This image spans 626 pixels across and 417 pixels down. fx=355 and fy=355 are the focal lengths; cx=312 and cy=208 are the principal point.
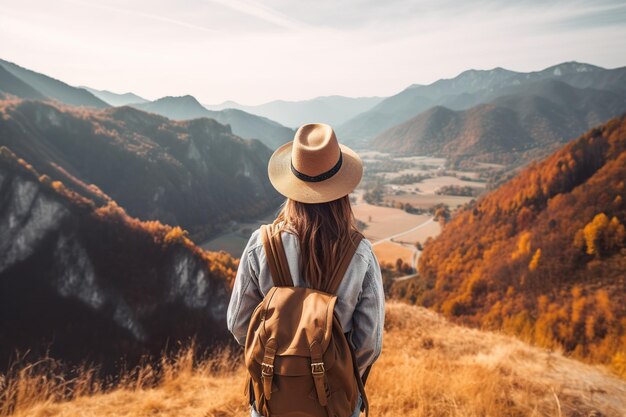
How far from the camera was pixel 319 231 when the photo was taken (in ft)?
6.79

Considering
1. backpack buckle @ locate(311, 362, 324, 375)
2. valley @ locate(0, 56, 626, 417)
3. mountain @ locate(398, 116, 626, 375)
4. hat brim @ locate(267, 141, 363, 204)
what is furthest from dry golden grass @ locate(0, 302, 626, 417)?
mountain @ locate(398, 116, 626, 375)

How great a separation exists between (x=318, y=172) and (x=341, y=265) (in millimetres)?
608

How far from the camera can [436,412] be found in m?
3.90

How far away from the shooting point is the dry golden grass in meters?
4.00

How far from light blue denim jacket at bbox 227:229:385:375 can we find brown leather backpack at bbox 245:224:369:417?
0.26 ft

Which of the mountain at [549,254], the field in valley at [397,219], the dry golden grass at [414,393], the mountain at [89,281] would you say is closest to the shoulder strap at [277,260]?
the dry golden grass at [414,393]

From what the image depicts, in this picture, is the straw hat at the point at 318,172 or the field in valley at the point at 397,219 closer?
the straw hat at the point at 318,172

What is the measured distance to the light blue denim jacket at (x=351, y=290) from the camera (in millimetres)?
1975

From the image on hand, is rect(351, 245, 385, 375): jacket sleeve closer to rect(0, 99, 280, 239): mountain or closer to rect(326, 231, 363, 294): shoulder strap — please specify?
rect(326, 231, 363, 294): shoulder strap

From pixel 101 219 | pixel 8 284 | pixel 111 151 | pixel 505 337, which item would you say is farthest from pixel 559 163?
pixel 111 151

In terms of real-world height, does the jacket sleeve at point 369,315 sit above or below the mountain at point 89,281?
above

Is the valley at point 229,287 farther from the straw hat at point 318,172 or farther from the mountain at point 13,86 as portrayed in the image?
the mountain at point 13,86

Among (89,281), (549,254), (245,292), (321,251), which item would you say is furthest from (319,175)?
(89,281)

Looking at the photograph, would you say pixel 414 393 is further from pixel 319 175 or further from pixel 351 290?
pixel 319 175
